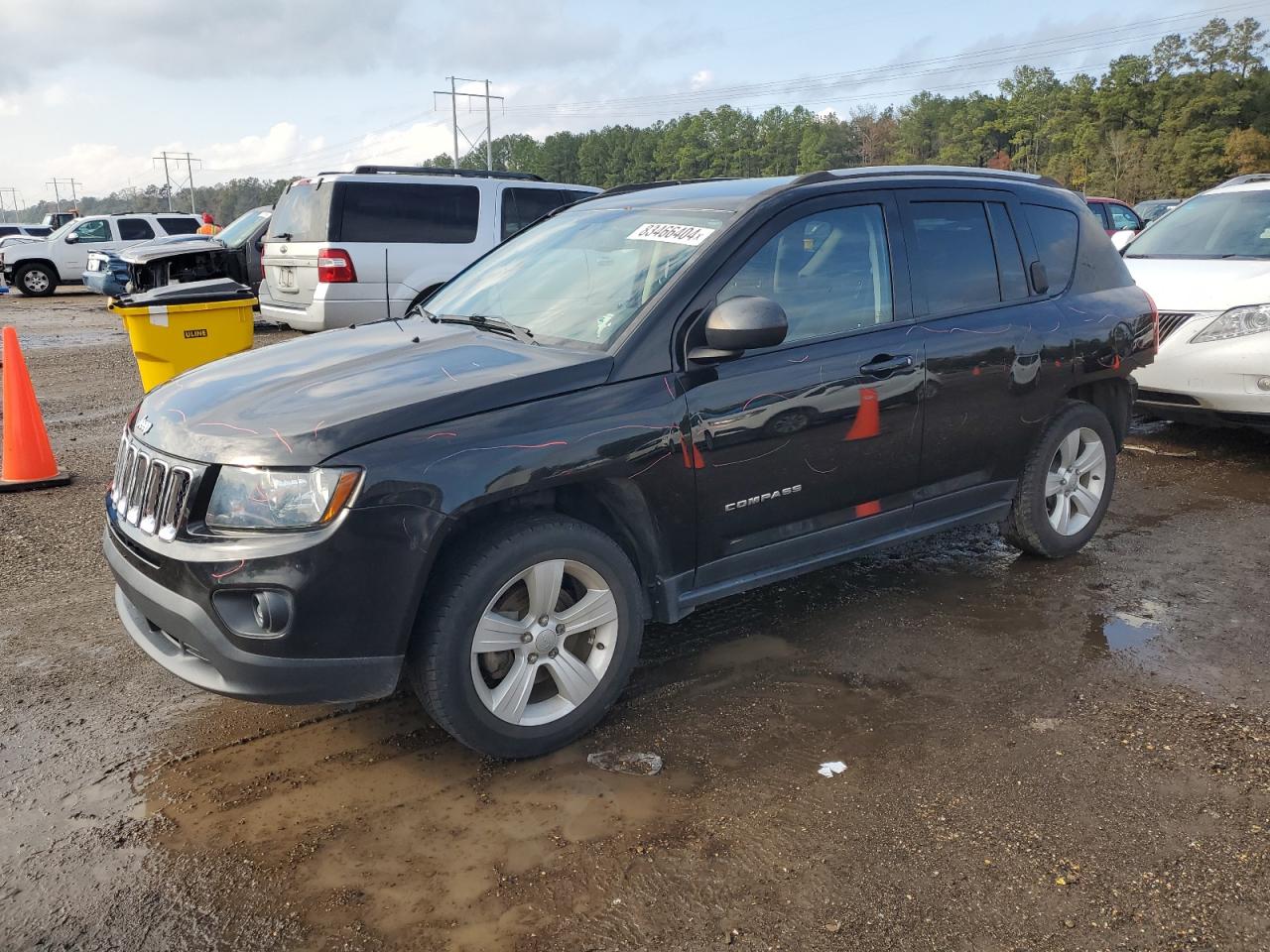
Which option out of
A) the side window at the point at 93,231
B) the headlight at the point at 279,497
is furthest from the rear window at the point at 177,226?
the headlight at the point at 279,497

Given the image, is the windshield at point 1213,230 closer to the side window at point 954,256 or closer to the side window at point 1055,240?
the side window at point 1055,240

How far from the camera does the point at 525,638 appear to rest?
3.08 meters

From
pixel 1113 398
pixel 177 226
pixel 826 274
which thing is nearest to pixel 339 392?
pixel 826 274

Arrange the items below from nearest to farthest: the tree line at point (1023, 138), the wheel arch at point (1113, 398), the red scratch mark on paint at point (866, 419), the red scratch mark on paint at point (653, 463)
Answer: the red scratch mark on paint at point (653, 463) → the red scratch mark on paint at point (866, 419) → the wheel arch at point (1113, 398) → the tree line at point (1023, 138)

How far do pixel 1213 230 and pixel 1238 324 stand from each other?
1.66m

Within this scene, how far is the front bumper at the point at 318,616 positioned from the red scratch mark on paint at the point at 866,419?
1.77 meters

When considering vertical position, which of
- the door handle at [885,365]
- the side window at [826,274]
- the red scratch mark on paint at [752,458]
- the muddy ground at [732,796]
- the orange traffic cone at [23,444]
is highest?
the side window at [826,274]

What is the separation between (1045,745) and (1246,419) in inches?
170

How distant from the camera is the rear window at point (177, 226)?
74.7 ft

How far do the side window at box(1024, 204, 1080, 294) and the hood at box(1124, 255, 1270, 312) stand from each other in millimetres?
1854

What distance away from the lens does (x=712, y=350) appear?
3.36m

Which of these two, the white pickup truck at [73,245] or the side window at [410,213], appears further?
the white pickup truck at [73,245]

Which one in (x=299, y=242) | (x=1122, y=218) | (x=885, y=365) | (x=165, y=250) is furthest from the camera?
(x=1122, y=218)

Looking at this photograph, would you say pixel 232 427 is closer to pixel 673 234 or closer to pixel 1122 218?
pixel 673 234
